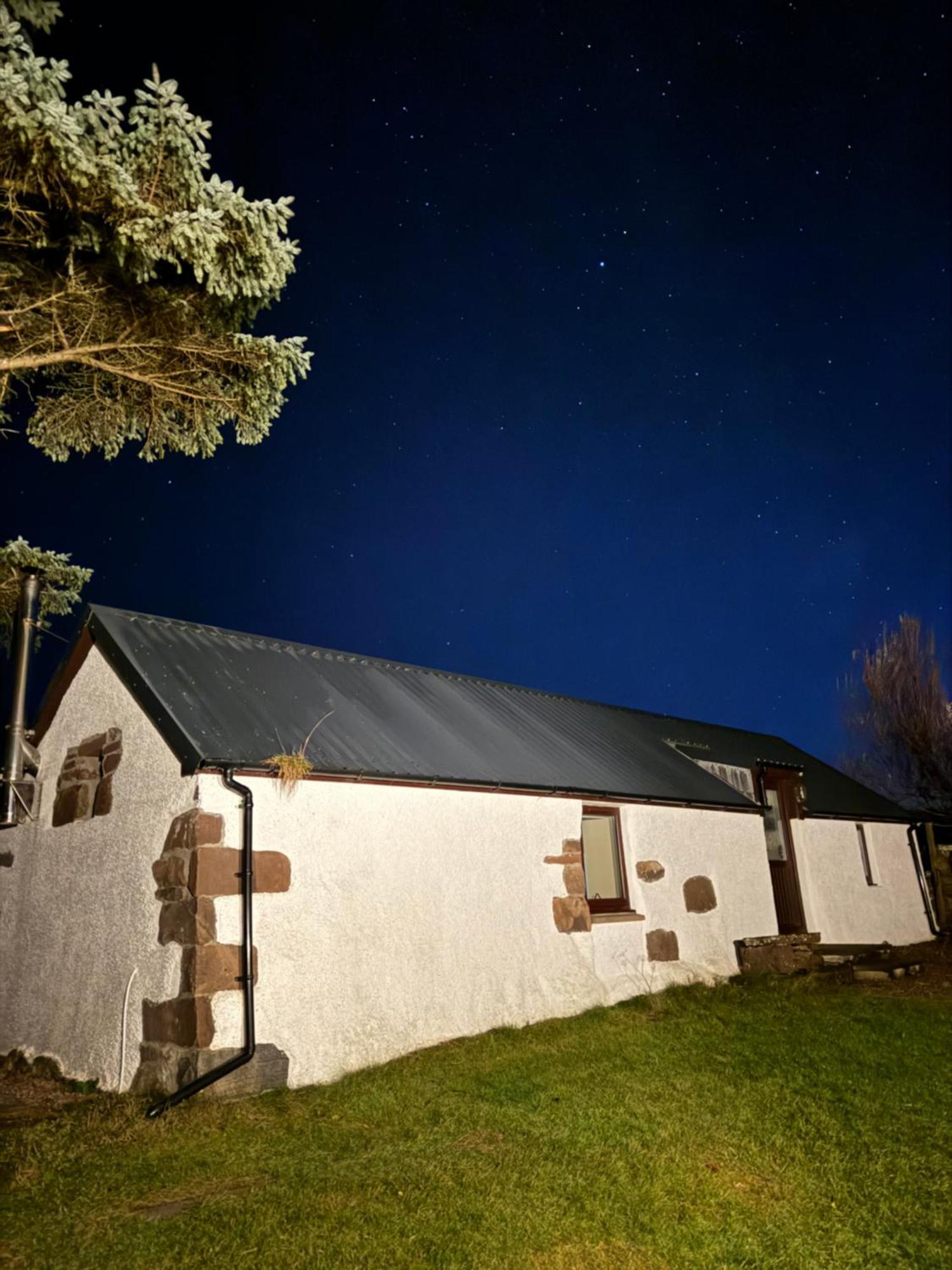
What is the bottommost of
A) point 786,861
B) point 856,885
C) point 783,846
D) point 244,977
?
point 244,977

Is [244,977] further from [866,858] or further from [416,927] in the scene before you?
[866,858]

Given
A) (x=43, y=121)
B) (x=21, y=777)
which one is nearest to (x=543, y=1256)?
(x=43, y=121)

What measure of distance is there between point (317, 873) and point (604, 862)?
5.36m

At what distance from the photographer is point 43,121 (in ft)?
16.8

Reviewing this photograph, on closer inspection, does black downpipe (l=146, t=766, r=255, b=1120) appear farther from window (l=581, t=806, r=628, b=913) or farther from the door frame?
the door frame

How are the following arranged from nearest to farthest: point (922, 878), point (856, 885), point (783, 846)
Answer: point (783, 846), point (856, 885), point (922, 878)

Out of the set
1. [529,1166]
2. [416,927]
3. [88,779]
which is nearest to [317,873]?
[416,927]

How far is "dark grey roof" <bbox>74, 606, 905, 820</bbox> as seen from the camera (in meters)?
8.38

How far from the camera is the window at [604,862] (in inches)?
427

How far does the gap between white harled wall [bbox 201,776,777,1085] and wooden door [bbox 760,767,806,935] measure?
13.2 ft

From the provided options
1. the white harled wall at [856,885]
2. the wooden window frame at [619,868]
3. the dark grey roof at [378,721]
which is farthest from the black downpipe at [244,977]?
the white harled wall at [856,885]

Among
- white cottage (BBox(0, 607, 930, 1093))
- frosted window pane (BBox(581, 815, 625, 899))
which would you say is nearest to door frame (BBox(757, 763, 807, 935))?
white cottage (BBox(0, 607, 930, 1093))

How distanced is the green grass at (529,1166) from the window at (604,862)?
281 centimetres

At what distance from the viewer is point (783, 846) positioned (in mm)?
15078
